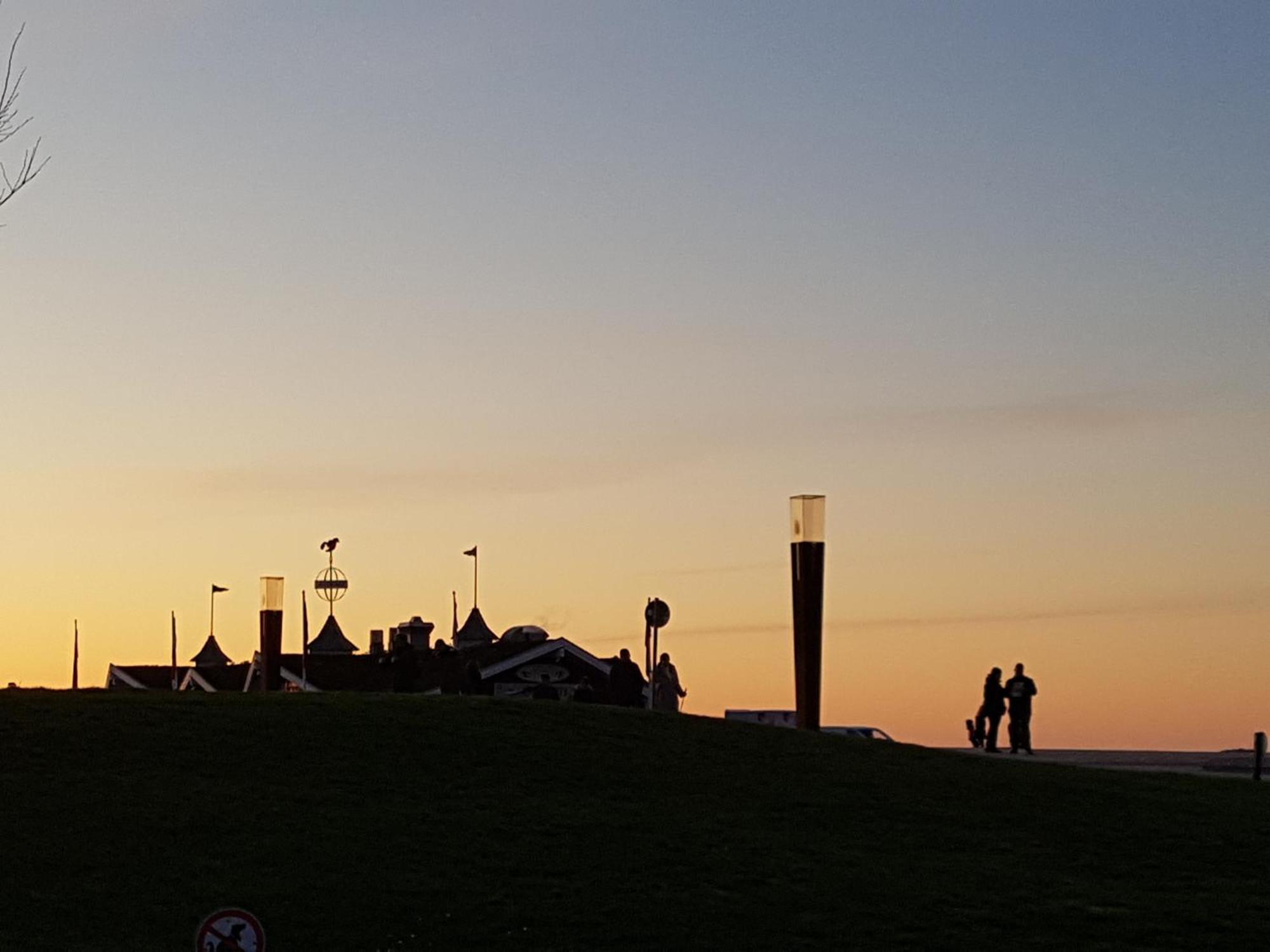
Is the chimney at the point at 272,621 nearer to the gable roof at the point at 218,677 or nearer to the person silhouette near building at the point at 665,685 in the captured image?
the person silhouette near building at the point at 665,685

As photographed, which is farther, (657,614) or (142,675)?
(142,675)

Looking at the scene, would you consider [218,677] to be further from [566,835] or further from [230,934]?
[230,934]

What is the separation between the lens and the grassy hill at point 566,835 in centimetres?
2200

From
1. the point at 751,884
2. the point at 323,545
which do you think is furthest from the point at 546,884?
the point at 323,545

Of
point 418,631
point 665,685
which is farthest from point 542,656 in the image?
point 665,685

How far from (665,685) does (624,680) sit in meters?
1.28

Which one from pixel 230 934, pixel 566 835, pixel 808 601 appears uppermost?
pixel 808 601

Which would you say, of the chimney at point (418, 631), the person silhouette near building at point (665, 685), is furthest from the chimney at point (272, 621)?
the chimney at point (418, 631)

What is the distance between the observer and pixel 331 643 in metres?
89.9

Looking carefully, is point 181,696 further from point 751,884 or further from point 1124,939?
point 1124,939

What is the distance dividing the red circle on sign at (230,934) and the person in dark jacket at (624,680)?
25308 mm

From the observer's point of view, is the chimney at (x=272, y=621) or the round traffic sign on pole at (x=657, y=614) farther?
the chimney at (x=272, y=621)

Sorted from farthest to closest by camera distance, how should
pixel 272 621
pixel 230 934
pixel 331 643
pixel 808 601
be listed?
1. pixel 331 643
2. pixel 272 621
3. pixel 808 601
4. pixel 230 934

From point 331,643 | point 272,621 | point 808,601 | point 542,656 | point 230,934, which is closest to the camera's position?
point 230,934
